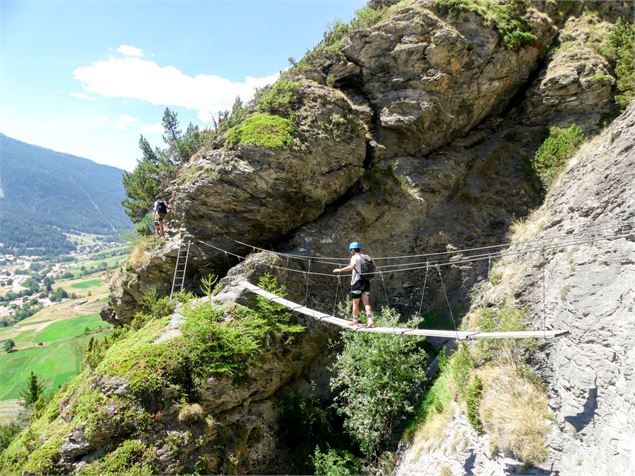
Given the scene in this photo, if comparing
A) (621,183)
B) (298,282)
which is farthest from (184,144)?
(621,183)

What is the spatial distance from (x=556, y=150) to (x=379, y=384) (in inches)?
475

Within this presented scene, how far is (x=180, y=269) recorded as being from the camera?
15523mm

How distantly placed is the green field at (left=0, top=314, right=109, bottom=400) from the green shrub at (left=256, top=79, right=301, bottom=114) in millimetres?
45220

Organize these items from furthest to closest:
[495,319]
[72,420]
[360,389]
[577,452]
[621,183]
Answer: [360,389] → [495,319] → [72,420] → [621,183] → [577,452]

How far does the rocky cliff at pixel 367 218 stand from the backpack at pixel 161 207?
1.75 feet

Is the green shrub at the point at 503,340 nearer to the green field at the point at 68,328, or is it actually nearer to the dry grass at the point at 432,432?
the dry grass at the point at 432,432

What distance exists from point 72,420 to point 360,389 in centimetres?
878

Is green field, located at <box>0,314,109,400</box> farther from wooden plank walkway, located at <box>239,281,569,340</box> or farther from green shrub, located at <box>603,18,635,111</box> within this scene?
green shrub, located at <box>603,18,635,111</box>

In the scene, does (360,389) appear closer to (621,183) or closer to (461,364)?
(461,364)

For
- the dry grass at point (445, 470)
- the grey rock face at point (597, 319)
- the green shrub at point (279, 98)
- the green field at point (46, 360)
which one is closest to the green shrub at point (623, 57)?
the grey rock face at point (597, 319)

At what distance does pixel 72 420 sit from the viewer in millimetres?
11055

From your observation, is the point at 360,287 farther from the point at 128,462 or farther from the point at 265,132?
the point at 128,462

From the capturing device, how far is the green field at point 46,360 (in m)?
55.0

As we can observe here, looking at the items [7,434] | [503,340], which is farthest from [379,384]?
[7,434]
